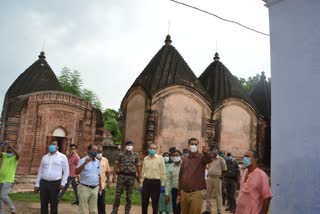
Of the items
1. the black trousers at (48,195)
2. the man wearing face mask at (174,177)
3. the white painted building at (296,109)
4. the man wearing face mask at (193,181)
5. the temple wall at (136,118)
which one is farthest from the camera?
the temple wall at (136,118)

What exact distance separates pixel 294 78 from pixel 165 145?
1148 cm

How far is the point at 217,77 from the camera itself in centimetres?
1969

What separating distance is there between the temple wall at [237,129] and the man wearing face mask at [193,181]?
39.8 ft

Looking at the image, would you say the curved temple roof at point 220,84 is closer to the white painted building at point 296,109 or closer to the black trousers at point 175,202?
the black trousers at point 175,202

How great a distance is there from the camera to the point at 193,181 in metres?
5.34

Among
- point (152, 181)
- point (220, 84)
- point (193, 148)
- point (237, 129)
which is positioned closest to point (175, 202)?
point (152, 181)

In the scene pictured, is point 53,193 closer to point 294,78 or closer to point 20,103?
point 294,78

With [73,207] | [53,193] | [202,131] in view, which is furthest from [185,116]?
[53,193]

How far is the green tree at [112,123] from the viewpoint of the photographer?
44.3 meters

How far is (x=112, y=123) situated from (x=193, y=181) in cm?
4113

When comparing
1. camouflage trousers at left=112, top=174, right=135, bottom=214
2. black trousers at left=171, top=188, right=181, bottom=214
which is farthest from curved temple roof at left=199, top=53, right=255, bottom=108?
camouflage trousers at left=112, top=174, right=135, bottom=214

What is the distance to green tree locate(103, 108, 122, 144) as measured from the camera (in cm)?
4429

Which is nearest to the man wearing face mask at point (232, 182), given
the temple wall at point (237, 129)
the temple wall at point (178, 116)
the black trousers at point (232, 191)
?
the black trousers at point (232, 191)

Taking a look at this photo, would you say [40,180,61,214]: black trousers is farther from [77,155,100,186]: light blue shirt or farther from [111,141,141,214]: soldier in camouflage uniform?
[111,141,141,214]: soldier in camouflage uniform
